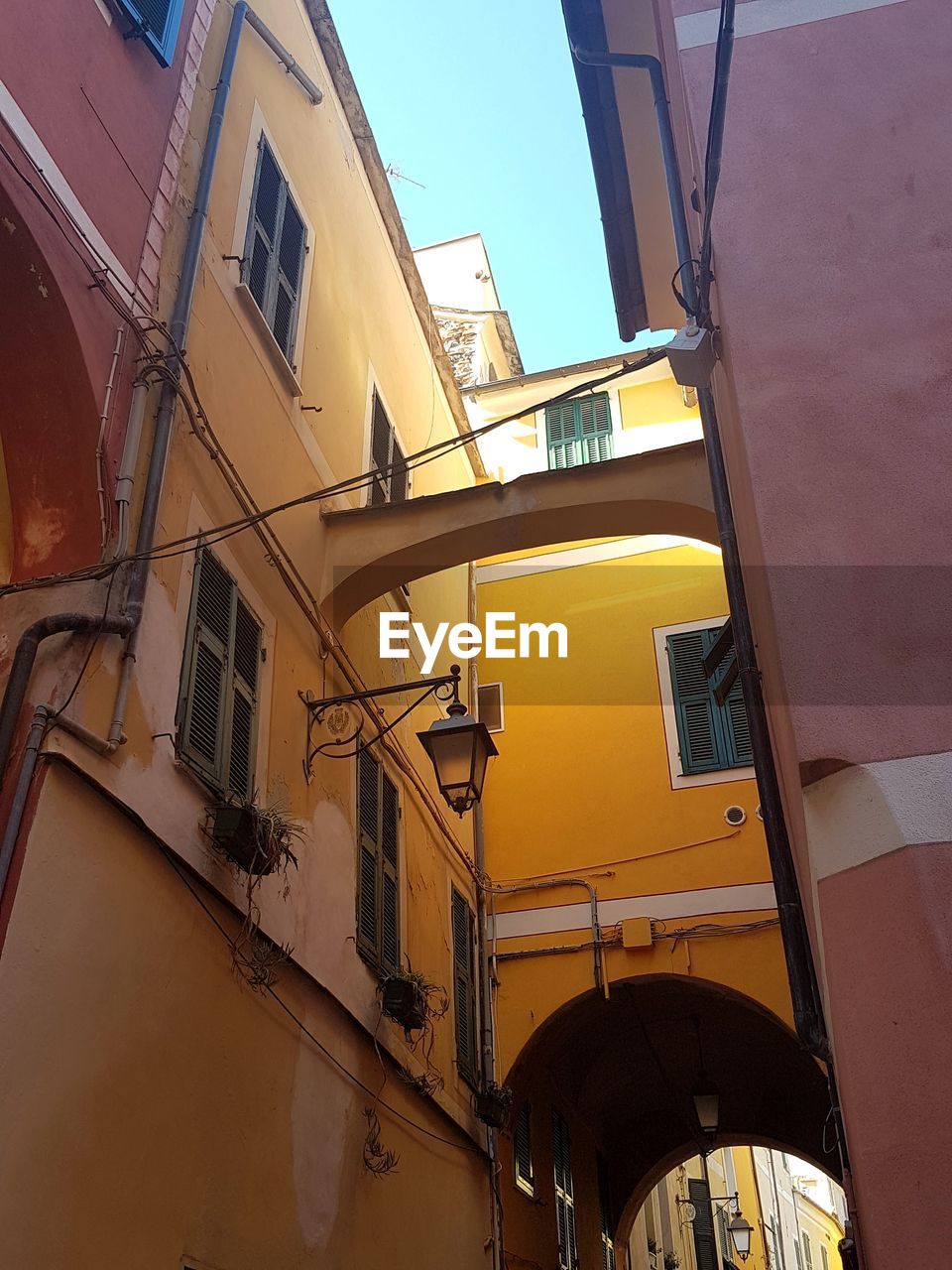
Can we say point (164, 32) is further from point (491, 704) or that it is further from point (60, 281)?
point (491, 704)

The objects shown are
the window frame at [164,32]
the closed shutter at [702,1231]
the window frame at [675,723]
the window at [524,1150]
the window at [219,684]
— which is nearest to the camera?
the window at [219,684]

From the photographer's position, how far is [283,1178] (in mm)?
6188

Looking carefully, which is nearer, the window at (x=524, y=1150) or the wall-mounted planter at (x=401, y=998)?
the wall-mounted planter at (x=401, y=998)

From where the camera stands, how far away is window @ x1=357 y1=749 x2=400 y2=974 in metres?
8.03

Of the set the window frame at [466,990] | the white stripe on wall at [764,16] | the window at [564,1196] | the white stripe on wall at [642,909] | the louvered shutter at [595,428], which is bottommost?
the window at [564,1196]

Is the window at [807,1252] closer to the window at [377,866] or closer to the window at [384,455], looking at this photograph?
the window at [377,866]

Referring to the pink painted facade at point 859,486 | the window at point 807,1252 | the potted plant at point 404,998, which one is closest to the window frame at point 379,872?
the potted plant at point 404,998

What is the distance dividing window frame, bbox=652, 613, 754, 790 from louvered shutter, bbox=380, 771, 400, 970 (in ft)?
10.7

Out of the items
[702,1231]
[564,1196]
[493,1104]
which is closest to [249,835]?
[493,1104]

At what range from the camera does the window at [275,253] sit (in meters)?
8.00

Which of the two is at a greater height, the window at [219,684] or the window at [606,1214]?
the window at [219,684]

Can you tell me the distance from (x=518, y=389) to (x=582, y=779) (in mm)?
6140

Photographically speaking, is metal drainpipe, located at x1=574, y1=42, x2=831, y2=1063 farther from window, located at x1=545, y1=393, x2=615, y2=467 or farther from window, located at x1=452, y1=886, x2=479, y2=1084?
window, located at x1=545, y1=393, x2=615, y2=467

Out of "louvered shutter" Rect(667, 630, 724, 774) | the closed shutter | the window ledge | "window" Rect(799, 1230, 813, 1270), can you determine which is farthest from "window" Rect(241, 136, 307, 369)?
"window" Rect(799, 1230, 813, 1270)
